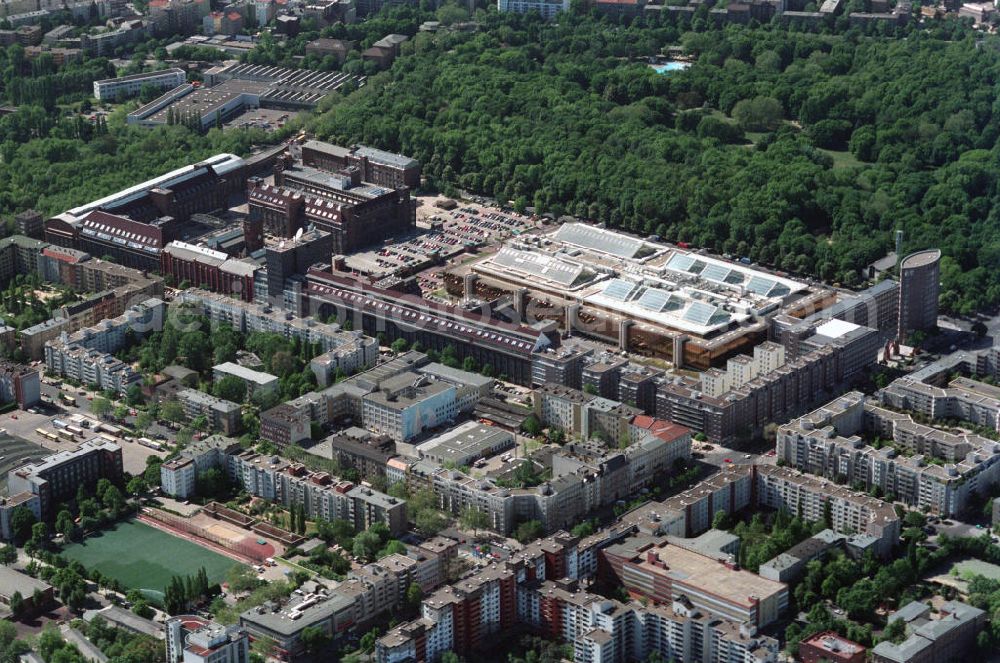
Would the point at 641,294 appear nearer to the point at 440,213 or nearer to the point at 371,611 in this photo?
the point at 440,213

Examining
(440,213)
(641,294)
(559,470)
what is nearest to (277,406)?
(559,470)

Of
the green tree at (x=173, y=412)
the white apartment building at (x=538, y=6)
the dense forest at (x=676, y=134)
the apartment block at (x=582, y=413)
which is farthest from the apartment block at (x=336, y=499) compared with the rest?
the white apartment building at (x=538, y=6)

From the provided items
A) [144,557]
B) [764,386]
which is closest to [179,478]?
[144,557]

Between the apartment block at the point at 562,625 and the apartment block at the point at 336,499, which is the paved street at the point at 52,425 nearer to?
the apartment block at the point at 336,499

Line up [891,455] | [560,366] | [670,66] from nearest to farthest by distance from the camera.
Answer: [891,455] < [560,366] < [670,66]

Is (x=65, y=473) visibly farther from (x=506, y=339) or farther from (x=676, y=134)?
(x=676, y=134)
